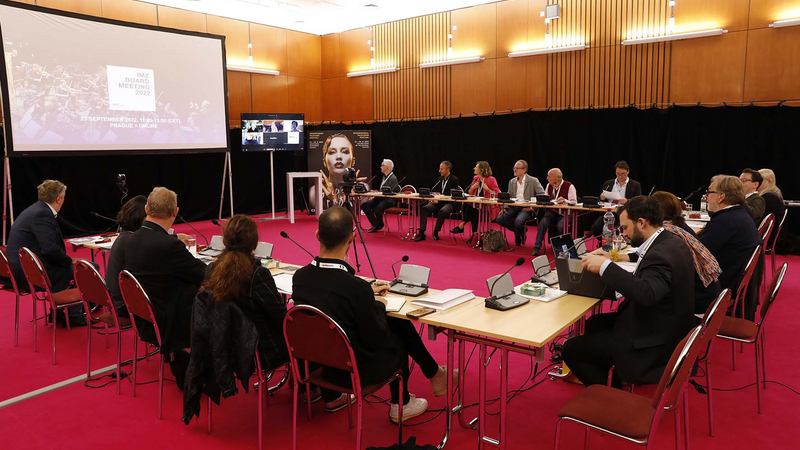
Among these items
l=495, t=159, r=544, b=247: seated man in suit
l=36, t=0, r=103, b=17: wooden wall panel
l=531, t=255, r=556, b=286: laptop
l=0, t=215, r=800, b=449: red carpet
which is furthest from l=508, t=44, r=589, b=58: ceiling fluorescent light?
l=36, t=0, r=103, b=17: wooden wall panel

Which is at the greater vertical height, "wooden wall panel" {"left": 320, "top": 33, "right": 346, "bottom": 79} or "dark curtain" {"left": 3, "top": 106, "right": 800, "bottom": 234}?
"wooden wall panel" {"left": 320, "top": 33, "right": 346, "bottom": 79}

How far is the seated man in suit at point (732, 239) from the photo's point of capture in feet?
12.0

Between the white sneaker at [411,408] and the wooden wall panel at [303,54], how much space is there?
10603mm

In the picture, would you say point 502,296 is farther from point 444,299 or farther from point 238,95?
point 238,95

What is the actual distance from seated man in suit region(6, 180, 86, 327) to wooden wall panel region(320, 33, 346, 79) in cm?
908

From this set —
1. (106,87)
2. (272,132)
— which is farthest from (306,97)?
(106,87)

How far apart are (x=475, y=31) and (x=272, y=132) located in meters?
4.46

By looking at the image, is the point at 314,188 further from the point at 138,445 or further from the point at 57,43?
the point at 138,445

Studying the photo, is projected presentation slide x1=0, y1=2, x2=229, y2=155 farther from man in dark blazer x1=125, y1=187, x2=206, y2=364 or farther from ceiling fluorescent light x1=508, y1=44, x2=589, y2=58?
man in dark blazer x1=125, y1=187, x2=206, y2=364

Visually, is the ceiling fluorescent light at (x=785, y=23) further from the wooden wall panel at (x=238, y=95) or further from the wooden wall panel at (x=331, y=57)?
the wooden wall panel at (x=238, y=95)

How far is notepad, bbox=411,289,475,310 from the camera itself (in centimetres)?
288

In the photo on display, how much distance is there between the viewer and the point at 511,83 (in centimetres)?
1034

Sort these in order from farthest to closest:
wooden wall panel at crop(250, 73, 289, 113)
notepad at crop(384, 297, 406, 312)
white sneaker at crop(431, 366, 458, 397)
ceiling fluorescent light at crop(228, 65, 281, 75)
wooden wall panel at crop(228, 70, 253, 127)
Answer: wooden wall panel at crop(250, 73, 289, 113) < wooden wall panel at crop(228, 70, 253, 127) < ceiling fluorescent light at crop(228, 65, 281, 75) < white sneaker at crop(431, 366, 458, 397) < notepad at crop(384, 297, 406, 312)

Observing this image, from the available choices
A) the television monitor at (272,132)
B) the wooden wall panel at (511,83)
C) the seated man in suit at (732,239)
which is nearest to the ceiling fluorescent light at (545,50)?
the wooden wall panel at (511,83)
